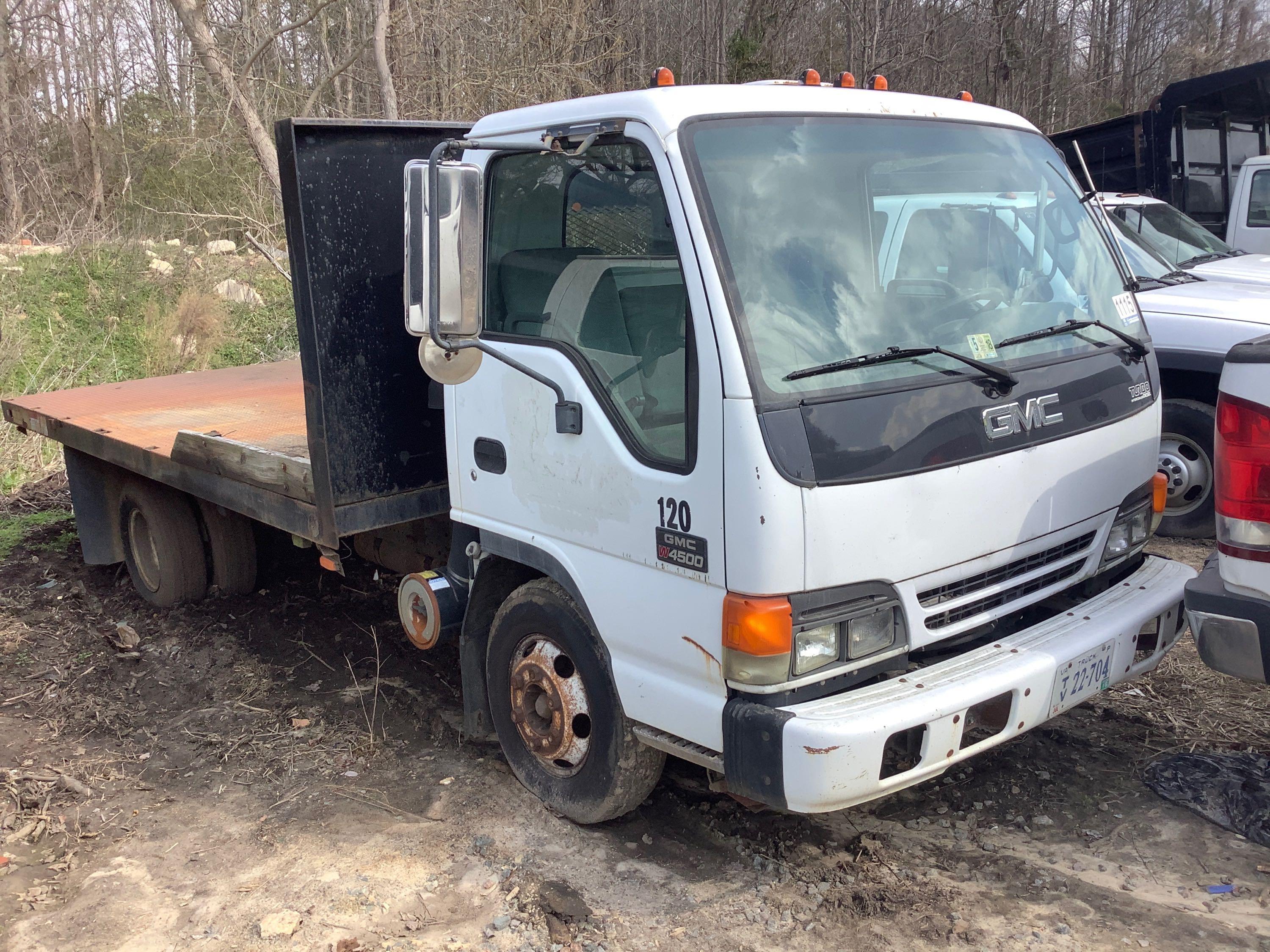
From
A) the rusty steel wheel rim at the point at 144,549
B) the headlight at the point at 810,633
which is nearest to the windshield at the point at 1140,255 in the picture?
the headlight at the point at 810,633

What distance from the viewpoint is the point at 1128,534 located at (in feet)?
11.2

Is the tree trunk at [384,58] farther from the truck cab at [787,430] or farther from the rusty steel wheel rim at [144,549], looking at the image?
the truck cab at [787,430]

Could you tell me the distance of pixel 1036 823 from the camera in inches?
130

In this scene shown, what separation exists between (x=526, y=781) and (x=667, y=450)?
4.66ft

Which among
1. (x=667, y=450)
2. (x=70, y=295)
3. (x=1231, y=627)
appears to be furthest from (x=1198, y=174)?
(x=70, y=295)

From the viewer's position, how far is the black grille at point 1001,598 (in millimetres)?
2867

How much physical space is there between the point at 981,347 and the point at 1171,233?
5.49m

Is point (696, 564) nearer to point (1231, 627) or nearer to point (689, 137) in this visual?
point (689, 137)

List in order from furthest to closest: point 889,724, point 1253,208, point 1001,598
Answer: point 1253,208, point 1001,598, point 889,724

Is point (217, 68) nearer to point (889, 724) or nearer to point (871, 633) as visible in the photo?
point (871, 633)

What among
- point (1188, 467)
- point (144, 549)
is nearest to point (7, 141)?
point (144, 549)

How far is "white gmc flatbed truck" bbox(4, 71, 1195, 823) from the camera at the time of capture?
2.61m

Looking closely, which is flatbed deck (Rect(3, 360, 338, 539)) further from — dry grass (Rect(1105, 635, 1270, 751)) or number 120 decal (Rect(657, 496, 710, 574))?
dry grass (Rect(1105, 635, 1270, 751))

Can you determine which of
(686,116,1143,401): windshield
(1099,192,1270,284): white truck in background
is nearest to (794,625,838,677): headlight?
(686,116,1143,401): windshield
